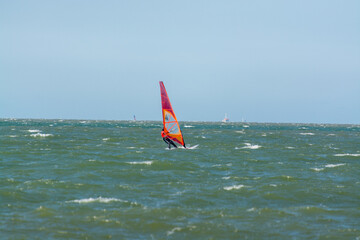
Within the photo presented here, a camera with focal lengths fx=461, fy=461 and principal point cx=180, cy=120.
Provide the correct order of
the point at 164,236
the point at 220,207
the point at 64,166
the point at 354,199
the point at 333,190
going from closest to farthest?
the point at 164,236
the point at 220,207
the point at 354,199
the point at 333,190
the point at 64,166

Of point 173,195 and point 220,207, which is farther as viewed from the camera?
point 173,195

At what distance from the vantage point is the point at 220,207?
1816 centimetres

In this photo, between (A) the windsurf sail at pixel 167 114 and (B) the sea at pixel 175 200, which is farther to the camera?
(A) the windsurf sail at pixel 167 114

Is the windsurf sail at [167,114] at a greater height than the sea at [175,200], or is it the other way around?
the windsurf sail at [167,114]

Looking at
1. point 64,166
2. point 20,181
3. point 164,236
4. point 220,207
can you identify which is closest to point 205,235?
point 164,236

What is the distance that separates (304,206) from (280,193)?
2.73m

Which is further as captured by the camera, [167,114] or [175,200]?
[167,114]

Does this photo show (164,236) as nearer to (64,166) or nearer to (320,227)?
(320,227)

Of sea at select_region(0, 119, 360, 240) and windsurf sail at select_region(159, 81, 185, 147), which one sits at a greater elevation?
windsurf sail at select_region(159, 81, 185, 147)

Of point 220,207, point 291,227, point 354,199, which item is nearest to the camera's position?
point 291,227

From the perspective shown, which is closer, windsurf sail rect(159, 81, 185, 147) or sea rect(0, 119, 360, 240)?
sea rect(0, 119, 360, 240)

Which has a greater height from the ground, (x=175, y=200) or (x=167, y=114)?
(x=167, y=114)

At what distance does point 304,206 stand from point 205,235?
5943mm

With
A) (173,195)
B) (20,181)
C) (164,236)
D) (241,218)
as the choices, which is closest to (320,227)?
(241,218)
